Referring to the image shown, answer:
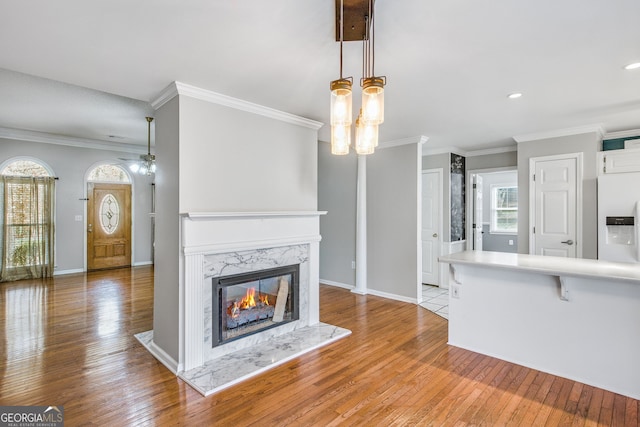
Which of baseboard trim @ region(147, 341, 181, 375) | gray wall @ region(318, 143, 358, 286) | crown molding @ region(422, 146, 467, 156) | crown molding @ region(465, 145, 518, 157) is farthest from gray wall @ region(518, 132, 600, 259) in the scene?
baseboard trim @ region(147, 341, 181, 375)

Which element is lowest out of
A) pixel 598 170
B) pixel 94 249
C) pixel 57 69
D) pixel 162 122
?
pixel 94 249

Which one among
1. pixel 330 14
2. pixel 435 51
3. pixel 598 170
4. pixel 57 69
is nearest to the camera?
pixel 330 14

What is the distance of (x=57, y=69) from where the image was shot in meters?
2.53

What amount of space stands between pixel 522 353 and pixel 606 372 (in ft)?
1.92

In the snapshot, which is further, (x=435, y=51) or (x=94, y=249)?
(x=94, y=249)

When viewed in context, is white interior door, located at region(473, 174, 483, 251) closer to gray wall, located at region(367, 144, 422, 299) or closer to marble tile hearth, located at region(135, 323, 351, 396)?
→ gray wall, located at region(367, 144, 422, 299)

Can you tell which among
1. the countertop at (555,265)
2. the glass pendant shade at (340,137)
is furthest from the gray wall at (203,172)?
the countertop at (555,265)

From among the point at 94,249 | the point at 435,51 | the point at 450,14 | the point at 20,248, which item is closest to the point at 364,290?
the point at 435,51

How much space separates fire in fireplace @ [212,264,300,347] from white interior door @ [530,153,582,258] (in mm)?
3616

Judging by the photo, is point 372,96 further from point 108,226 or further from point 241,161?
point 108,226

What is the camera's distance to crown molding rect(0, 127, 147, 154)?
587 cm

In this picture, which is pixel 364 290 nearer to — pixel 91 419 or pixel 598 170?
pixel 598 170

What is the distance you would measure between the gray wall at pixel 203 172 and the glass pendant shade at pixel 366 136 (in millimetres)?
1514

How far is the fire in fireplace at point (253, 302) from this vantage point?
3090 millimetres
